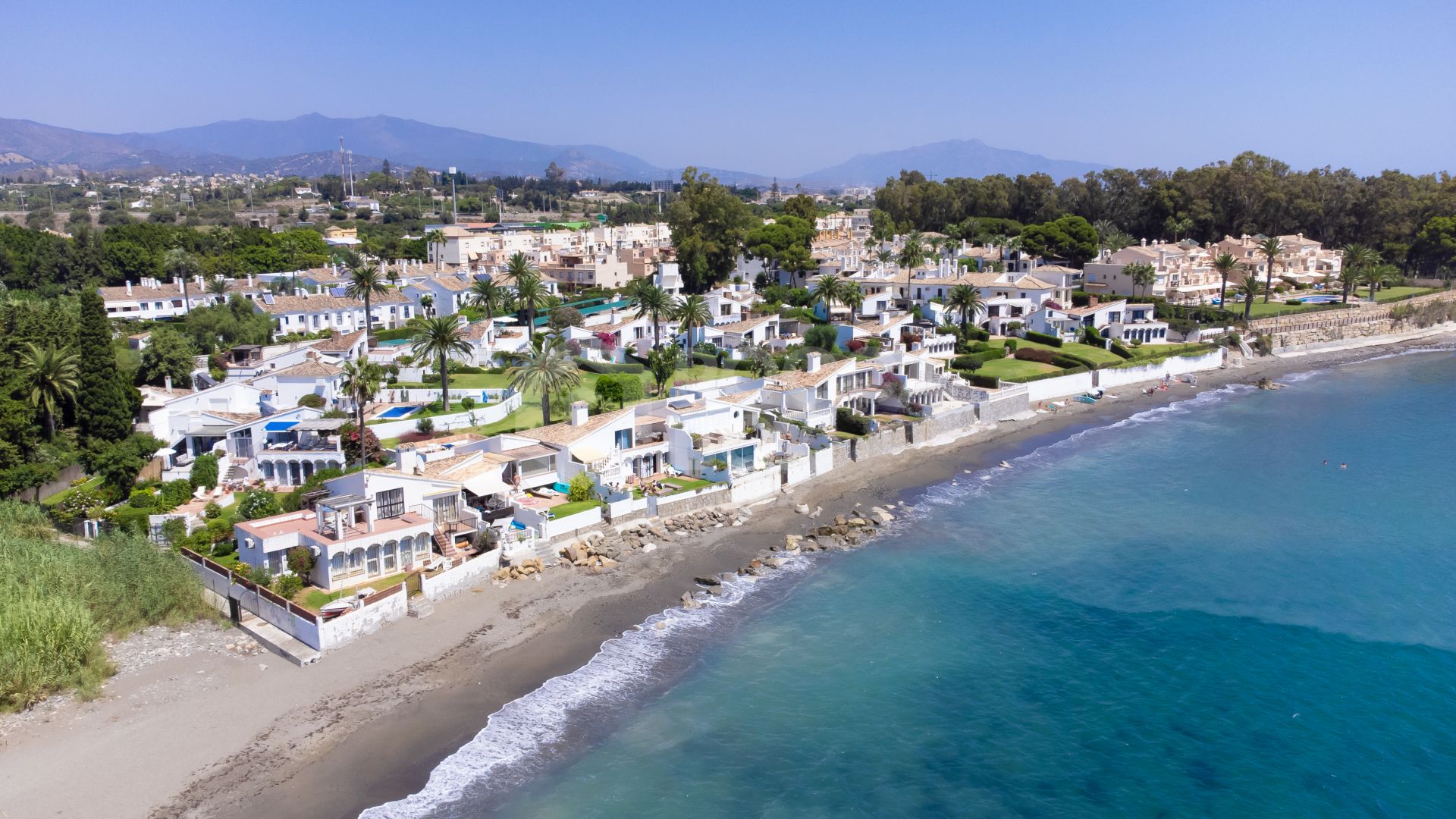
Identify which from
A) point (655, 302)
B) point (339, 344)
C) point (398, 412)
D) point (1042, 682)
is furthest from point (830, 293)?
point (1042, 682)

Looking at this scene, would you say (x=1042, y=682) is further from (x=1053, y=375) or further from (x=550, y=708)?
(x=1053, y=375)

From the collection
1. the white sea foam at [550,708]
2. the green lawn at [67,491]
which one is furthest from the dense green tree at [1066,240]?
the green lawn at [67,491]

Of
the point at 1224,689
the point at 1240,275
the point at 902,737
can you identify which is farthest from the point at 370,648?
the point at 1240,275

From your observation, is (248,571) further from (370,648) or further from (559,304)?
(559,304)

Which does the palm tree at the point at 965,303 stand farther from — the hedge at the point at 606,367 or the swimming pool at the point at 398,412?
the swimming pool at the point at 398,412

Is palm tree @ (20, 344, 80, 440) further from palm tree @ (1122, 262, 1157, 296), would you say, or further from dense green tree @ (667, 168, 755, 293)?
palm tree @ (1122, 262, 1157, 296)

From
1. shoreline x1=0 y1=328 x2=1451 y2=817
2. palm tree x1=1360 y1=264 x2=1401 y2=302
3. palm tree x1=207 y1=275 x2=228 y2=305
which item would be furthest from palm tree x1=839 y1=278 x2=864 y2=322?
palm tree x1=1360 y1=264 x2=1401 y2=302
